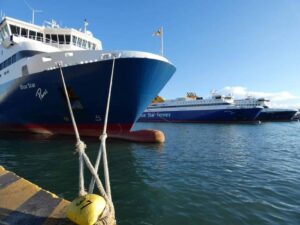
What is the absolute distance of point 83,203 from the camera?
407cm

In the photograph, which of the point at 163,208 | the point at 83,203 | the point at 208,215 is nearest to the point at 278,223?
the point at 208,215

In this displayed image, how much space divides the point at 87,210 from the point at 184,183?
5148 millimetres

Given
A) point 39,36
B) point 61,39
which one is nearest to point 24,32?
point 39,36

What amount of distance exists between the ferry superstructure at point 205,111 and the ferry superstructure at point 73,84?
137 ft

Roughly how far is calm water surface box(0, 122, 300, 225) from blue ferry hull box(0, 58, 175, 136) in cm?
370

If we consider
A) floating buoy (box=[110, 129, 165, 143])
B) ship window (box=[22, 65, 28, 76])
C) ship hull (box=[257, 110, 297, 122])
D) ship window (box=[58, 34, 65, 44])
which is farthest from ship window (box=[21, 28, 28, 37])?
ship hull (box=[257, 110, 297, 122])

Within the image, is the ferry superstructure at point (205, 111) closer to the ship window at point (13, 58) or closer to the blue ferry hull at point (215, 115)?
the blue ferry hull at point (215, 115)

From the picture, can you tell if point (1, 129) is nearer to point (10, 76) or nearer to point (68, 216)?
point (10, 76)

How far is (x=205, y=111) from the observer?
58531 millimetres

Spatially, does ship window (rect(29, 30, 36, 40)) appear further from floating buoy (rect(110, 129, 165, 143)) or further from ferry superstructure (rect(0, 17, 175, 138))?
floating buoy (rect(110, 129, 165, 143))

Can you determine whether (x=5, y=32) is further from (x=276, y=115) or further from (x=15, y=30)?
(x=276, y=115)

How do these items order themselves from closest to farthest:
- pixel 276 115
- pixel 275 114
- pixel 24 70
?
pixel 24 70 → pixel 275 114 → pixel 276 115

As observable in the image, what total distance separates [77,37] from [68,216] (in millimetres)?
21508

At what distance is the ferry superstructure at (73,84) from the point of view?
15438mm
